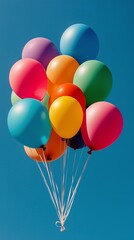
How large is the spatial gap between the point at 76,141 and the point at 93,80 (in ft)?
4.15

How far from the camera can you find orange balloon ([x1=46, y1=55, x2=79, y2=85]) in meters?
7.01

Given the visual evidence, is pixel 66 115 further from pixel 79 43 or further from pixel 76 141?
pixel 79 43

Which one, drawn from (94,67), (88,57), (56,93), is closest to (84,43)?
(88,57)

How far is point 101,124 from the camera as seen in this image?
6348 millimetres

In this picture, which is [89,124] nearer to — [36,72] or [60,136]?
[60,136]

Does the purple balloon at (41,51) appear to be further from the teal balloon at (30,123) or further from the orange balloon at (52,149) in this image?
the orange balloon at (52,149)

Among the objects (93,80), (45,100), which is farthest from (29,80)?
(93,80)

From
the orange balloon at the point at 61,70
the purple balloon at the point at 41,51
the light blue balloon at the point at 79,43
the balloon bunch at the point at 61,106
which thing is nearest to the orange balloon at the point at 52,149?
the balloon bunch at the point at 61,106

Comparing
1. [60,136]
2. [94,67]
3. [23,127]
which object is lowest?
[60,136]

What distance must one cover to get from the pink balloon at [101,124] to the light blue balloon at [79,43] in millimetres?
1554

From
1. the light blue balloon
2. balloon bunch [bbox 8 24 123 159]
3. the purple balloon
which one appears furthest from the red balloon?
the light blue balloon

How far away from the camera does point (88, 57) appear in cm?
773

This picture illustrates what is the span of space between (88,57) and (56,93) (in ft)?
4.98

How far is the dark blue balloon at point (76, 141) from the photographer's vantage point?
696cm
